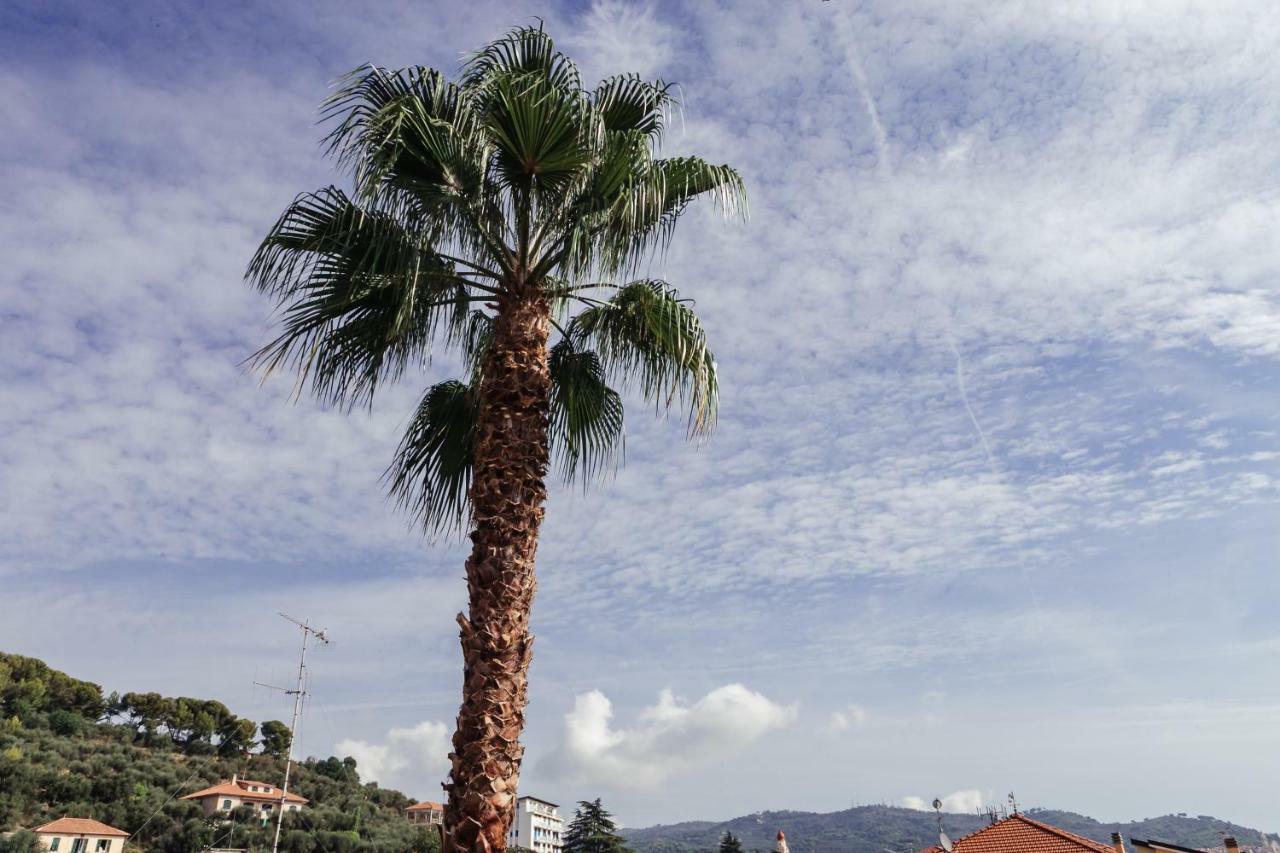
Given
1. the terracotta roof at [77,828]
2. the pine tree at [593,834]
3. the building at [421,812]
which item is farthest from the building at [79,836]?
the building at [421,812]

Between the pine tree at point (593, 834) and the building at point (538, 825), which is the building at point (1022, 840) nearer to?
the pine tree at point (593, 834)

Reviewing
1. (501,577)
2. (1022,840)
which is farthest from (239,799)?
(501,577)

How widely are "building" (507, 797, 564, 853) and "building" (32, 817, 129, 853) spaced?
6198cm

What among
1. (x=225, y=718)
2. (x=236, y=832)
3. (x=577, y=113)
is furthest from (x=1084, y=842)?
(x=225, y=718)

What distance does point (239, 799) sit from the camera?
59.6 meters

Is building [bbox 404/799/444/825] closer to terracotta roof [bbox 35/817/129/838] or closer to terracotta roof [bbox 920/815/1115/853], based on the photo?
terracotta roof [bbox 35/817/129/838]

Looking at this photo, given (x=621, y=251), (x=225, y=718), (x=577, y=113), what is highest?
(x=225, y=718)

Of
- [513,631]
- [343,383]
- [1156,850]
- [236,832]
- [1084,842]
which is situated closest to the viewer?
[513,631]

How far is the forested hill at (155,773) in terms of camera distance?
4978 centimetres

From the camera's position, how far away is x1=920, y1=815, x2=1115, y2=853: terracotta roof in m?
23.2

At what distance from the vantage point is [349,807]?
218 ft

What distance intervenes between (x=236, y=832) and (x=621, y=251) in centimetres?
5625

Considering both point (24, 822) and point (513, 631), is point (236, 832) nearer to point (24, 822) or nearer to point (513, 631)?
point (24, 822)

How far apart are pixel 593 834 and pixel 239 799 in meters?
26.7
